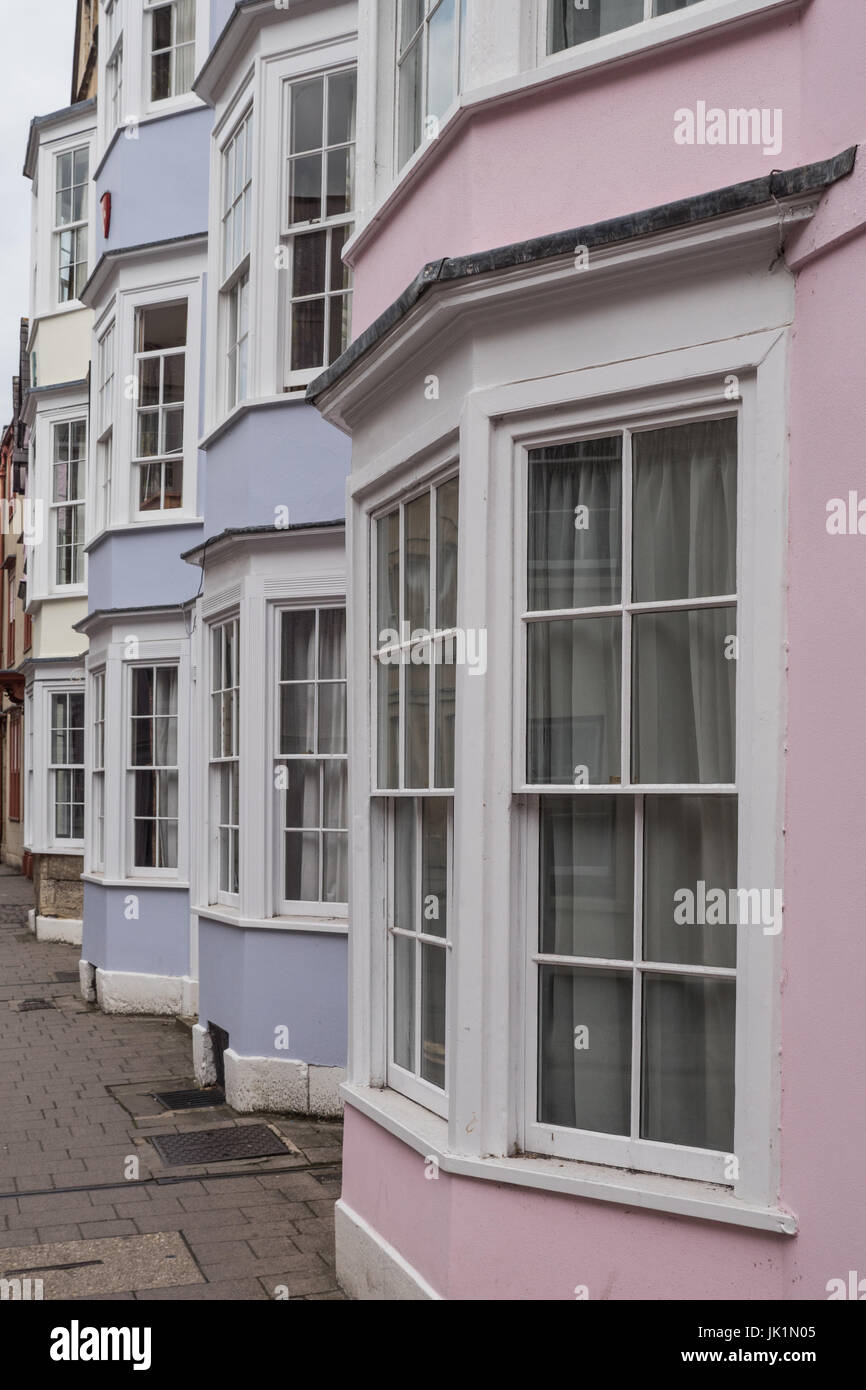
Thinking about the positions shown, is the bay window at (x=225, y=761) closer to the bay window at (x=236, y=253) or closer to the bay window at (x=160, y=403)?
the bay window at (x=236, y=253)

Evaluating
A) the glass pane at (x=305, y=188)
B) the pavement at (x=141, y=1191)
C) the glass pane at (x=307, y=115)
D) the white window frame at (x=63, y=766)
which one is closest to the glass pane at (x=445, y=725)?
the pavement at (x=141, y=1191)

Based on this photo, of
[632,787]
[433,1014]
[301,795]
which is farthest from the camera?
[301,795]

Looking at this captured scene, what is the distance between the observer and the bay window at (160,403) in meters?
12.7

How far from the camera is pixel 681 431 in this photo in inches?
179

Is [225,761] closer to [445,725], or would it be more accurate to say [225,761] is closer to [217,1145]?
[217,1145]

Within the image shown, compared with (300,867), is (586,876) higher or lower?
higher

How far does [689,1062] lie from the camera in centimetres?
445

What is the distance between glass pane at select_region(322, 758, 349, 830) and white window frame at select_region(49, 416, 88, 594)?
9.72m

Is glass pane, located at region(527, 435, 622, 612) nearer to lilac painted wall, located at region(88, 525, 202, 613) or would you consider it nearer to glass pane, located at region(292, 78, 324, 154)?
glass pane, located at region(292, 78, 324, 154)

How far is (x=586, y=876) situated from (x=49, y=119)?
17410 millimetres

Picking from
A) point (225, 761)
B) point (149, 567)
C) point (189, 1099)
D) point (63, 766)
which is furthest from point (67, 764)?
point (189, 1099)

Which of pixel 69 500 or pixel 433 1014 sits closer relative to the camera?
pixel 433 1014

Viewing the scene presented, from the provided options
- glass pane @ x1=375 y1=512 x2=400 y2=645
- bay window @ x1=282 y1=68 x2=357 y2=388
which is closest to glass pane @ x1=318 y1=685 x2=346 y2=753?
bay window @ x1=282 y1=68 x2=357 y2=388

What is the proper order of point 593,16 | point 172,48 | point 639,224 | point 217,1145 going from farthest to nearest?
point 172,48 < point 217,1145 < point 593,16 < point 639,224
